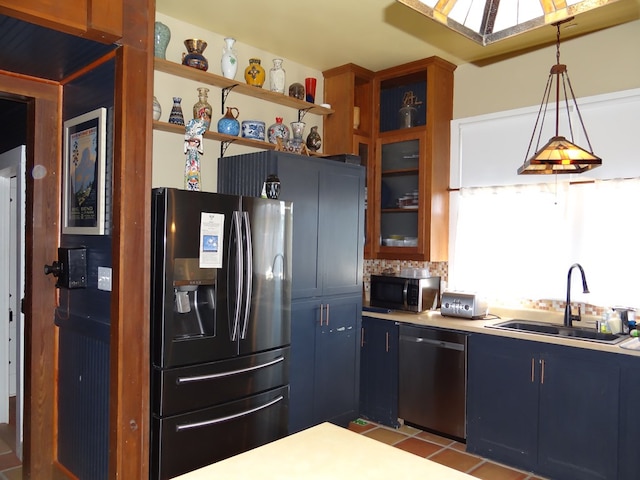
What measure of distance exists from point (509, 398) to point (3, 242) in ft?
12.7

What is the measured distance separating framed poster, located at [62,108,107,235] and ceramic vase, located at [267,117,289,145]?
151 cm

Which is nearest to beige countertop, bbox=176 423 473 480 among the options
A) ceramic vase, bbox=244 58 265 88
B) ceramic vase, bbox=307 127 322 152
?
ceramic vase, bbox=244 58 265 88

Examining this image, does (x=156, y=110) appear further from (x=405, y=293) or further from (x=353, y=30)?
(x=405, y=293)

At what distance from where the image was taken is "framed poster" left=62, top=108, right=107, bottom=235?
2402 millimetres

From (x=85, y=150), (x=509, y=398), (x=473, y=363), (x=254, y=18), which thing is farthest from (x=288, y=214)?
(x=509, y=398)

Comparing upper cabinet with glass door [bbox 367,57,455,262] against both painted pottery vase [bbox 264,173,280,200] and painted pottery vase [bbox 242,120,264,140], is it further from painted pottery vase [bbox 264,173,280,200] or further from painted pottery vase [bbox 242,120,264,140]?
painted pottery vase [bbox 264,173,280,200]

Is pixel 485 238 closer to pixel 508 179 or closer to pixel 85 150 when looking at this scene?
pixel 508 179

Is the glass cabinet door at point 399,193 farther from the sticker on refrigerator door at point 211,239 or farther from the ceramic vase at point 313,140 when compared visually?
the sticker on refrigerator door at point 211,239

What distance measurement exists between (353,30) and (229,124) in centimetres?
109

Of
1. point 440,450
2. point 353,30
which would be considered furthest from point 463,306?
point 353,30

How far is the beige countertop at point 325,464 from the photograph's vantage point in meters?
1.27

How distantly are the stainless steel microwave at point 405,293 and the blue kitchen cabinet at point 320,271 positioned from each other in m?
0.27

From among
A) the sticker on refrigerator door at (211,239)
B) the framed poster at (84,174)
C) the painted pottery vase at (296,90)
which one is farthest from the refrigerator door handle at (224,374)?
the painted pottery vase at (296,90)

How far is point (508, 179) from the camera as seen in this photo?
13.0ft
